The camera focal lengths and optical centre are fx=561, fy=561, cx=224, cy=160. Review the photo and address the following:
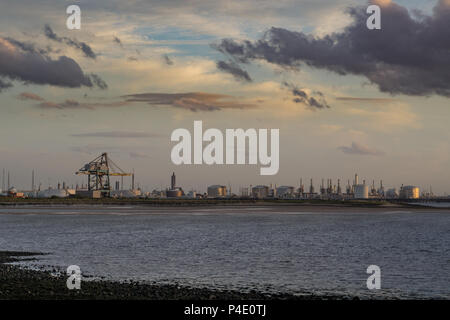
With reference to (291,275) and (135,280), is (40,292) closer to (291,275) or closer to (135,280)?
(135,280)

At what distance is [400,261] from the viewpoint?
162 feet

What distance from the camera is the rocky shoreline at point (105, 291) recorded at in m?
27.4

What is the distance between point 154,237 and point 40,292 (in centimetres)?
4441

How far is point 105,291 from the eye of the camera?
29297 millimetres

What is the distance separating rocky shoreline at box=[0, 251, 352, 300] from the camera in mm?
27391

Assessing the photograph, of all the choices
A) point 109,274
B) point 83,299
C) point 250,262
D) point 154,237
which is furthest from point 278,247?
point 83,299
